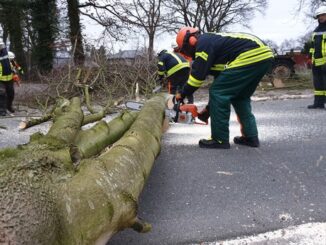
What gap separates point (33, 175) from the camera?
62.9 inches

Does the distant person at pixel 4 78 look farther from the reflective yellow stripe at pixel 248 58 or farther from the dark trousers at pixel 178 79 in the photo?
the reflective yellow stripe at pixel 248 58

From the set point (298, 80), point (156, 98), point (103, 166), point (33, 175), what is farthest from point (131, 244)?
point (298, 80)

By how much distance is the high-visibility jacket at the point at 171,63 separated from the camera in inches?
292

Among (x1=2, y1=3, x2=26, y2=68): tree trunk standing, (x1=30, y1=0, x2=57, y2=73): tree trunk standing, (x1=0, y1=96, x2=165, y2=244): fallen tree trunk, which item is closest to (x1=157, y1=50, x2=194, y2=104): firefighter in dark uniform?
(x1=0, y1=96, x2=165, y2=244): fallen tree trunk

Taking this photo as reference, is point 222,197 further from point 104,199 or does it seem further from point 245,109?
point 245,109

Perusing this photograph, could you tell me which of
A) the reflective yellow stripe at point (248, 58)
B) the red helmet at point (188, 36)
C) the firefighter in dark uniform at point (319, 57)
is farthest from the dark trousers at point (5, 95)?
the firefighter in dark uniform at point (319, 57)

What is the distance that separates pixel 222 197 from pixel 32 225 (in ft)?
5.63

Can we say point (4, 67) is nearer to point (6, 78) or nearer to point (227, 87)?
point (6, 78)

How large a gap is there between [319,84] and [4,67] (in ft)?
21.2

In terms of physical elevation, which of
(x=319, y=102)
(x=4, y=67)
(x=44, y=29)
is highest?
(x=44, y=29)

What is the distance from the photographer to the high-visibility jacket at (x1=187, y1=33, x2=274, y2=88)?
13.4 feet

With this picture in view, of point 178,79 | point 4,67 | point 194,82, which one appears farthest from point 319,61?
point 4,67

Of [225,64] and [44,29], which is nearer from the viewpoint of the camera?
[225,64]

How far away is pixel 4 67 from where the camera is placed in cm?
869
